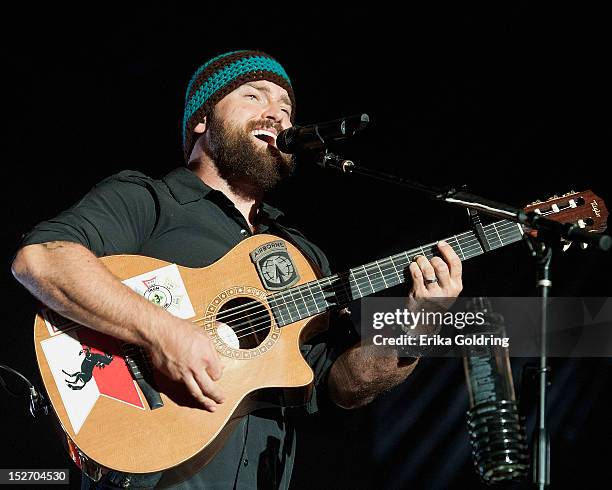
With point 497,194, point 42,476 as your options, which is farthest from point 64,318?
point 497,194

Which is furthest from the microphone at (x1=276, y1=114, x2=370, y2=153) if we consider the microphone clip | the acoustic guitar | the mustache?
the mustache

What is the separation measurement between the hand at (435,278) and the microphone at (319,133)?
0.58 m

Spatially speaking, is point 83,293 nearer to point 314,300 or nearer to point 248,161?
point 314,300

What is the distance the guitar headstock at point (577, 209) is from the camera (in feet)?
8.47

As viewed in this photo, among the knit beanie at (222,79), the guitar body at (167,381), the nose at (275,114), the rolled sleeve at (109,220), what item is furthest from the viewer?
the knit beanie at (222,79)

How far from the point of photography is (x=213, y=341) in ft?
7.57

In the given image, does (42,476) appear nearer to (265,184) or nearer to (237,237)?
(237,237)

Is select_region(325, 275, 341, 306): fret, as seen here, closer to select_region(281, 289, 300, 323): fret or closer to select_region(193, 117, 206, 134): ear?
select_region(281, 289, 300, 323): fret

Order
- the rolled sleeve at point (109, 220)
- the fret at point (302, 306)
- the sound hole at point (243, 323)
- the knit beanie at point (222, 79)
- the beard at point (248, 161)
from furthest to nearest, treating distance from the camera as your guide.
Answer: the knit beanie at point (222, 79) → the beard at point (248, 161) → the fret at point (302, 306) → the sound hole at point (243, 323) → the rolled sleeve at point (109, 220)

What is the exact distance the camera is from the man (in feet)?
6.98

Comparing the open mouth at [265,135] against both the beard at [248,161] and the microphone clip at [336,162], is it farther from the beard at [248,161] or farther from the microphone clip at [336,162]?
the microphone clip at [336,162]

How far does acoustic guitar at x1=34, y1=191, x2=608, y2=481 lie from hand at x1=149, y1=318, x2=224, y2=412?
0.04 m

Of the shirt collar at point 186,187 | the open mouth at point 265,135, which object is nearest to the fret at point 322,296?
the shirt collar at point 186,187

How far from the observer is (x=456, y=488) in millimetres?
3504
